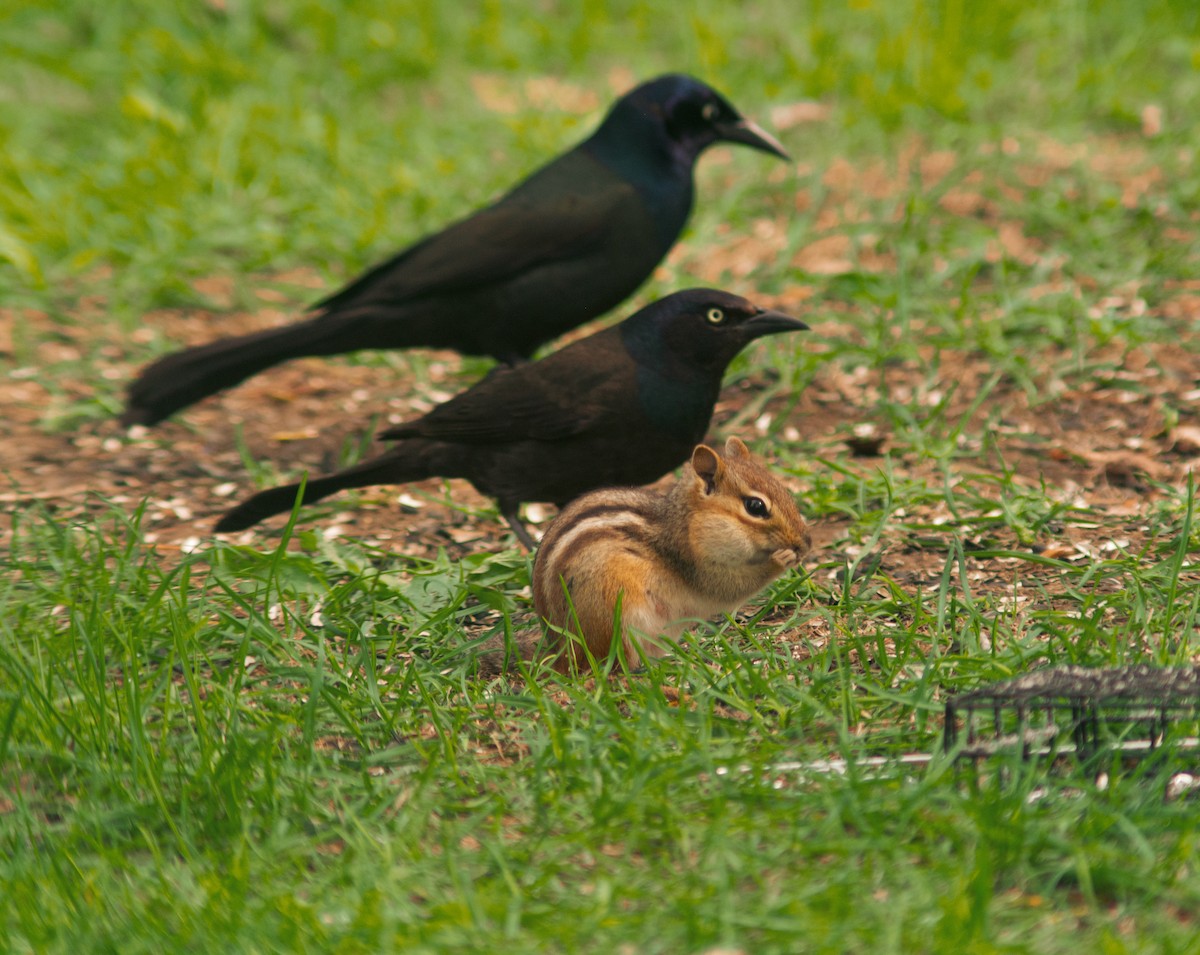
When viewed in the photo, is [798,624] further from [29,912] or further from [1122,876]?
[29,912]

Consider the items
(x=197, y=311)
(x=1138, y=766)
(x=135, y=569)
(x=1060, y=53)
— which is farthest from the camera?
(x=1060, y=53)

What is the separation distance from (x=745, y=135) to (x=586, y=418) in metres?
2.11

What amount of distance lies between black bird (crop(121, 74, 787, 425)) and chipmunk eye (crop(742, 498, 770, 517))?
1810mm

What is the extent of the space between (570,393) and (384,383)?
1979 mm

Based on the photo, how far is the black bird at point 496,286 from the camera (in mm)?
5340

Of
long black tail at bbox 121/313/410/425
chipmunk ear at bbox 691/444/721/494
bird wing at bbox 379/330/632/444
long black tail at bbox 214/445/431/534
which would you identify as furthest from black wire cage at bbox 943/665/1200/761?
long black tail at bbox 121/313/410/425

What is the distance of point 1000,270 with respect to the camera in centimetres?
623

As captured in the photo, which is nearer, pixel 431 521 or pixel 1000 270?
pixel 431 521

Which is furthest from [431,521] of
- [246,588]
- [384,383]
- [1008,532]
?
[1008,532]

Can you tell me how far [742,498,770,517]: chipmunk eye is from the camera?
3785 mm

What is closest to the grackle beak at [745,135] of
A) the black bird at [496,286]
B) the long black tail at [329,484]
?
the black bird at [496,286]

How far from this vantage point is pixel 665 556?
380 cm

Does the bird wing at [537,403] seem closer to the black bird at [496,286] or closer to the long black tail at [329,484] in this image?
the long black tail at [329,484]

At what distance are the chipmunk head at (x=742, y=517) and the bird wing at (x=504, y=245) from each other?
5.68ft
